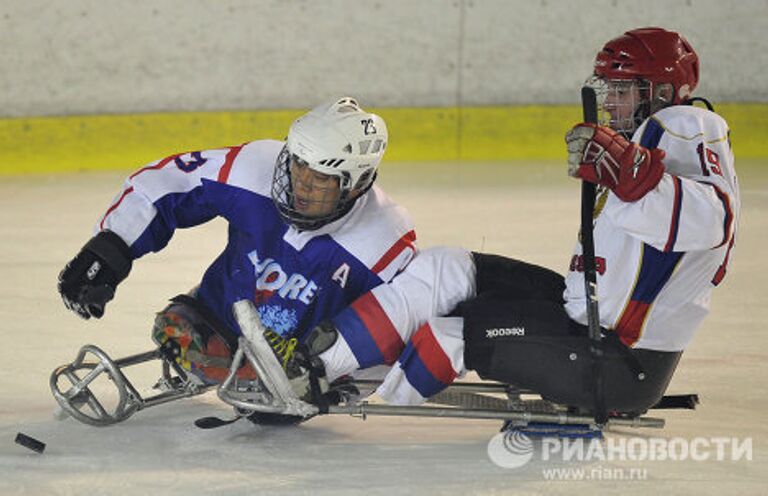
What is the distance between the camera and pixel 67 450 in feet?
10.9

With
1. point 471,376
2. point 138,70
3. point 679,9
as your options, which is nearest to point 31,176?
point 138,70

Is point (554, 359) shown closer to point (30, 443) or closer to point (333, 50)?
point (30, 443)

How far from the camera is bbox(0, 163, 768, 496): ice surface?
3.13m

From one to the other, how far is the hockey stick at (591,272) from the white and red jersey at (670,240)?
0.16ft

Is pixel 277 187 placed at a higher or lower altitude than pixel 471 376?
higher

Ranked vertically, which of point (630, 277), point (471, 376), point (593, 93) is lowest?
point (471, 376)

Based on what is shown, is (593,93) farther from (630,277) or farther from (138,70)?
(138,70)

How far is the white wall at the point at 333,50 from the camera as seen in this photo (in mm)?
7977

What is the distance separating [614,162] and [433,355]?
618mm

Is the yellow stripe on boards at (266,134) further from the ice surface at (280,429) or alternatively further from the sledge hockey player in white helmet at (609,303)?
the sledge hockey player in white helmet at (609,303)

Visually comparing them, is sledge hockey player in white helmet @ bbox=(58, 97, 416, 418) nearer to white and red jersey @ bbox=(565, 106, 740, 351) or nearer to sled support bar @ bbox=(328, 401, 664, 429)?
sled support bar @ bbox=(328, 401, 664, 429)

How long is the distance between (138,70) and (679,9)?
Answer: 307cm

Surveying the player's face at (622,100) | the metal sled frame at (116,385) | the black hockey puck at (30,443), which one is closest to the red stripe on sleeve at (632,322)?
the player's face at (622,100)

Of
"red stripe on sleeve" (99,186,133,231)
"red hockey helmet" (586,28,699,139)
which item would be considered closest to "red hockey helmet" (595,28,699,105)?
"red hockey helmet" (586,28,699,139)
